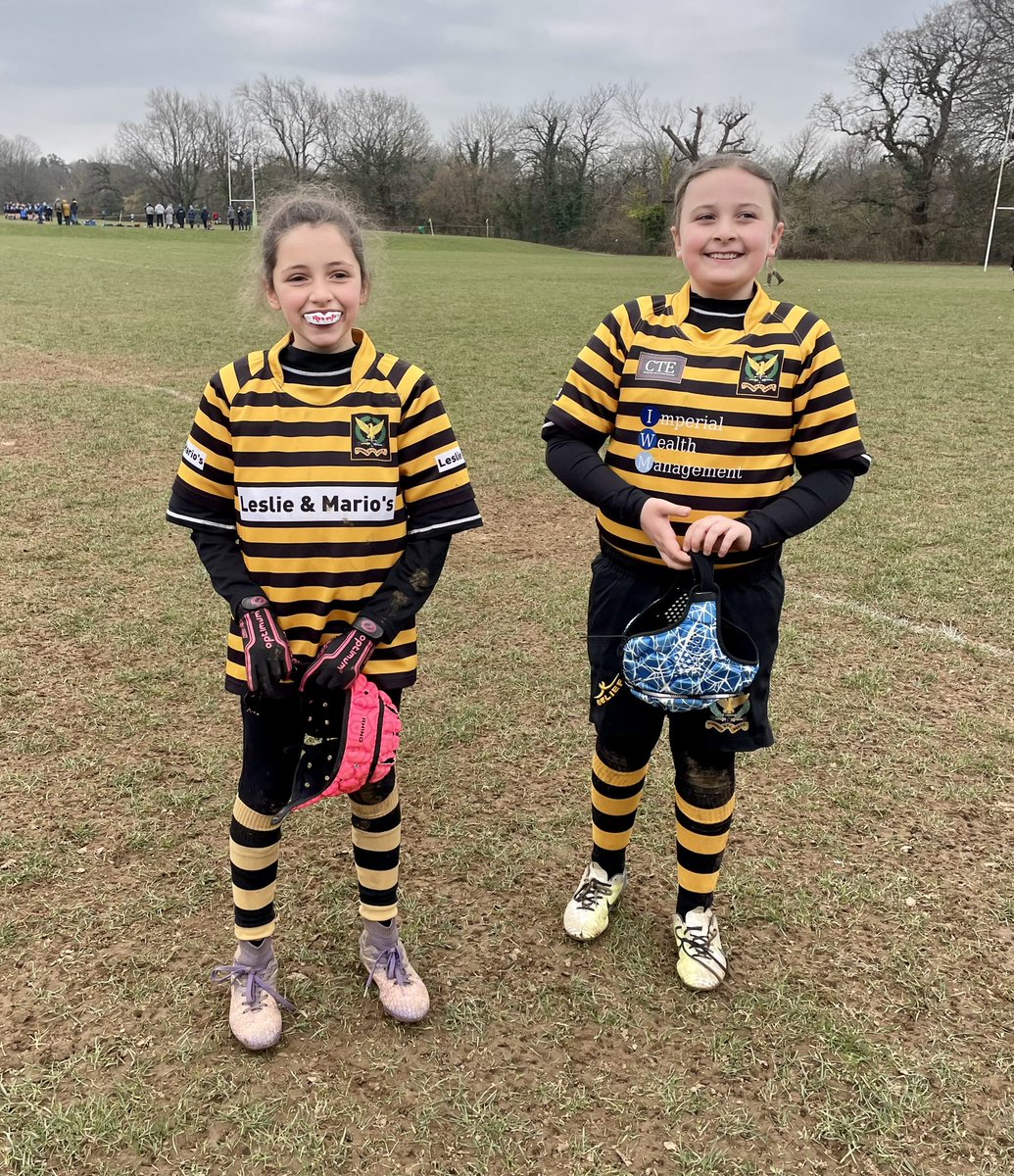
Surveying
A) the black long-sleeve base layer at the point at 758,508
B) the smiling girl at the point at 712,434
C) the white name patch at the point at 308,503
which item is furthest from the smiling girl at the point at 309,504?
the smiling girl at the point at 712,434

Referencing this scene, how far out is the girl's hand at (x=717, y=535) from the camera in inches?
77.4

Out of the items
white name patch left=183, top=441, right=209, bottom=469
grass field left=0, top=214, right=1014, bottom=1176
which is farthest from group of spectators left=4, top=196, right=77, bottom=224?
white name patch left=183, top=441, right=209, bottom=469

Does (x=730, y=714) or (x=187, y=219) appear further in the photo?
(x=187, y=219)

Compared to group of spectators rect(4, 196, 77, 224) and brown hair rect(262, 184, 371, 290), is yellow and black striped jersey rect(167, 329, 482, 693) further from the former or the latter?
group of spectators rect(4, 196, 77, 224)

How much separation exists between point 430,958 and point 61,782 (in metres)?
1.53

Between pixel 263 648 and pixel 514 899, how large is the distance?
48.7 inches

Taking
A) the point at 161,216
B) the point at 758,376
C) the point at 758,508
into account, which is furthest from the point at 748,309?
the point at 161,216

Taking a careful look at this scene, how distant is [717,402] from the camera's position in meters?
2.04

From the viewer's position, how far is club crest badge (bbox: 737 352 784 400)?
6.66ft

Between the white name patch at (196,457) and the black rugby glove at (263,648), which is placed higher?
the white name patch at (196,457)

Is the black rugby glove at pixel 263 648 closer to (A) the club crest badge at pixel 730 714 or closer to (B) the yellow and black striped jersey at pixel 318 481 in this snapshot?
(B) the yellow and black striped jersey at pixel 318 481

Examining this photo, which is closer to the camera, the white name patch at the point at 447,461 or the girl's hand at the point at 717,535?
the girl's hand at the point at 717,535

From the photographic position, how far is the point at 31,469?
21.3 ft

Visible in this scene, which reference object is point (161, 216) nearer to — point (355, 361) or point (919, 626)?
point (919, 626)
